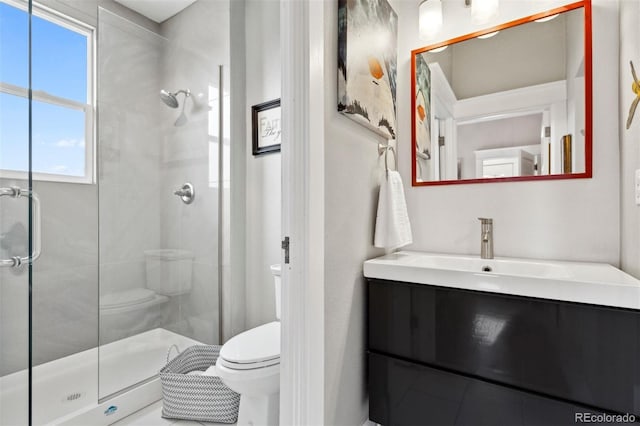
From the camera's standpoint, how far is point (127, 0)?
7.59ft

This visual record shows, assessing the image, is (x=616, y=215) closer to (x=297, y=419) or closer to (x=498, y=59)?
(x=498, y=59)

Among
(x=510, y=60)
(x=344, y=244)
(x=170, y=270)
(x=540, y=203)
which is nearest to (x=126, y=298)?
(x=170, y=270)

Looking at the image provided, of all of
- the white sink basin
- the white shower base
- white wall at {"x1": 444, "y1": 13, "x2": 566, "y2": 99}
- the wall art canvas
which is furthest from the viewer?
the white shower base

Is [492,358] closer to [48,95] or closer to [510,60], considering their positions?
[510,60]

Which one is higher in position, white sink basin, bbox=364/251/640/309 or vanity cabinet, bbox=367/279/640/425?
white sink basin, bbox=364/251/640/309

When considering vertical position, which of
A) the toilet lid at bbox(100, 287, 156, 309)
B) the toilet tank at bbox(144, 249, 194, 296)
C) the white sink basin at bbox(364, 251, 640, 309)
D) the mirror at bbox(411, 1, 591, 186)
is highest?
the mirror at bbox(411, 1, 591, 186)

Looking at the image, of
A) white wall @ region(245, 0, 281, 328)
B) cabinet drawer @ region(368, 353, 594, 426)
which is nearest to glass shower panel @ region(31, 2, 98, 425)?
white wall @ region(245, 0, 281, 328)

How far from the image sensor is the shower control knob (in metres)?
2.20

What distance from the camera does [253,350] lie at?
4.65 ft

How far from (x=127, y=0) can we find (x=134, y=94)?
856mm

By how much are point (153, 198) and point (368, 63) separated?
171cm

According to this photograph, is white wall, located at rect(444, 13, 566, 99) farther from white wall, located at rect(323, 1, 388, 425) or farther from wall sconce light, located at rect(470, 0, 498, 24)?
white wall, located at rect(323, 1, 388, 425)

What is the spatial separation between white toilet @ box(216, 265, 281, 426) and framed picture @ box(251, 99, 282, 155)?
1187mm

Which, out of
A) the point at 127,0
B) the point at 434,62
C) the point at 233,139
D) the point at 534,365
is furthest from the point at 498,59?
the point at 127,0
